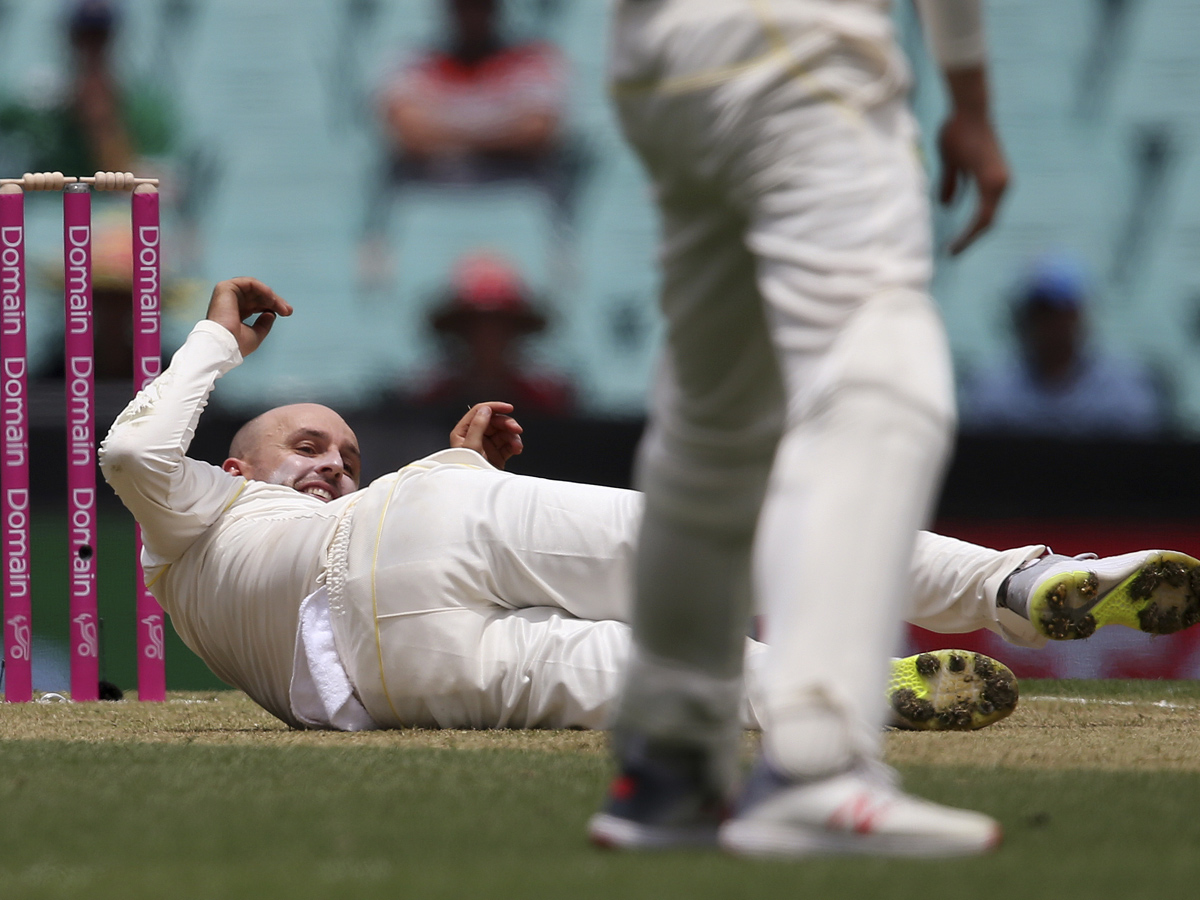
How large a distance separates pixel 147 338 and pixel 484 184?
8.85ft

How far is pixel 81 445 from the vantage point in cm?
266

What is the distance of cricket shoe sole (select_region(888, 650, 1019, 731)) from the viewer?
1899 mm

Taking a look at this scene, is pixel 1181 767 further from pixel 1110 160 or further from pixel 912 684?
pixel 1110 160

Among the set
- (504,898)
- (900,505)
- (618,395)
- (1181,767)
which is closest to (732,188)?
(900,505)

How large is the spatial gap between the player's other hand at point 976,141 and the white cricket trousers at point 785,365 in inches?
1.5

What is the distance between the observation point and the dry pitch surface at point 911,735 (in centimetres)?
157

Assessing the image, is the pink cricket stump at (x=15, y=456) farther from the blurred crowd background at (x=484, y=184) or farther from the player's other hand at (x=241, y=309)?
the blurred crowd background at (x=484, y=184)

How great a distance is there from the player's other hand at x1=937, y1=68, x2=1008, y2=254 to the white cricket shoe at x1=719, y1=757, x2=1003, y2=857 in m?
0.36

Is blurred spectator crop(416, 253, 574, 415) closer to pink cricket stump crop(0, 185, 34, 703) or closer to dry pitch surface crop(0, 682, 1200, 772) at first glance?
pink cricket stump crop(0, 185, 34, 703)

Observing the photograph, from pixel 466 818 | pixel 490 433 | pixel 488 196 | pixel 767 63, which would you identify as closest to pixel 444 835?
pixel 466 818

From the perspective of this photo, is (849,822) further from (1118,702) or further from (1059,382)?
(1059,382)

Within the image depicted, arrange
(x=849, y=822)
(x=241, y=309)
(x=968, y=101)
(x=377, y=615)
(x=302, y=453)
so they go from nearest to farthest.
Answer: (x=849, y=822) → (x=968, y=101) → (x=377, y=615) → (x=241, y=309) → (x=302, y=453)

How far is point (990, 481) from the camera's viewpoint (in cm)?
429

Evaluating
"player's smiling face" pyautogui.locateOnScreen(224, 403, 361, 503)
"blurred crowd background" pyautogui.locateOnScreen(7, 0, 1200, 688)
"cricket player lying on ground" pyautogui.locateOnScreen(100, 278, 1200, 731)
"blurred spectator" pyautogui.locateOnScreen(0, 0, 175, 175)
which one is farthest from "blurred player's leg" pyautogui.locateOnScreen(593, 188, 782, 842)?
"blurred spectator" pyautogui.locateOnScreen(0, 0, 175, 175)
